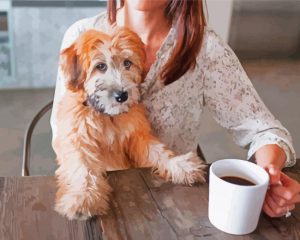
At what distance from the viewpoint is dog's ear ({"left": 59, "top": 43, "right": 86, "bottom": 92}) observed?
0.93 meters

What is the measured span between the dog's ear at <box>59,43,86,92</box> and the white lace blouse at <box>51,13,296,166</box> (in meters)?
0.08

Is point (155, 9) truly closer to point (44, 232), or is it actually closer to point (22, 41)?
point (44, 232)

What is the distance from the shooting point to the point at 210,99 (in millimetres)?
1152

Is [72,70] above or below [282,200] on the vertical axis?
above

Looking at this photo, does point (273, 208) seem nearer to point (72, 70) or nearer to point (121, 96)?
point (121, 96)

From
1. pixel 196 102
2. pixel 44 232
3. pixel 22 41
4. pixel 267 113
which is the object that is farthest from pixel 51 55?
pixel 44 232

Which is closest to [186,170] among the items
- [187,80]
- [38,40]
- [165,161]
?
[165,161]

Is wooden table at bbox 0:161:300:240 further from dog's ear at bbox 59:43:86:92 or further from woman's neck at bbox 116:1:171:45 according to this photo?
woman's neck at bbox 116:1:171:45

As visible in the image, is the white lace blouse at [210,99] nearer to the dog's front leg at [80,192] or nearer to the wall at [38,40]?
the dog's front leg at [80,192]

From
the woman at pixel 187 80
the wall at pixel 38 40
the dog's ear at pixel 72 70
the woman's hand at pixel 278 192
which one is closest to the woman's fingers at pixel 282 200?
the woman's hand at pixel 278 192

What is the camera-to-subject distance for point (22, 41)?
192 centimetres

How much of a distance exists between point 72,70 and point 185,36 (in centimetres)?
29

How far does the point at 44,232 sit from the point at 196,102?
540mm

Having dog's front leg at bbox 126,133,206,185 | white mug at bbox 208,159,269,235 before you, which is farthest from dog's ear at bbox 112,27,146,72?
white mug at bbox 208,159,269,235
